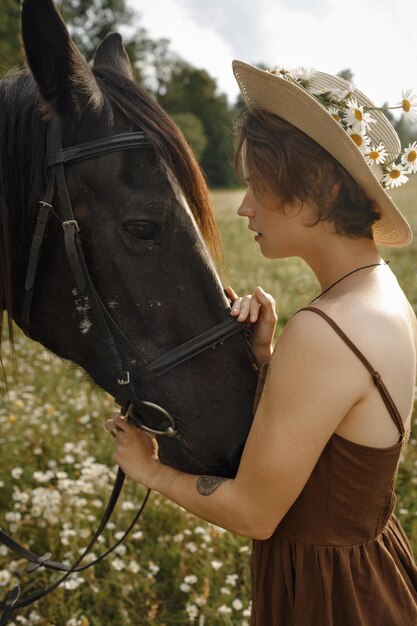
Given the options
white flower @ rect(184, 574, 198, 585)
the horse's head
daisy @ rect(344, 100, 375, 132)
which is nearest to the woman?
daisy @ rect(344, 100, 375, 132)

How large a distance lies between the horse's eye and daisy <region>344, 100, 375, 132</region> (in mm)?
695

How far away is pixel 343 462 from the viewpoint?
1.36m

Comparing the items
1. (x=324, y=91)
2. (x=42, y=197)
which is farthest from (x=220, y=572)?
(x=324, y=91)

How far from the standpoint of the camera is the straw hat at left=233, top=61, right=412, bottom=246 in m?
1.37

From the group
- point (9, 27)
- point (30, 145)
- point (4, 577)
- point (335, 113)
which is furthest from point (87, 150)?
point (9, 27)

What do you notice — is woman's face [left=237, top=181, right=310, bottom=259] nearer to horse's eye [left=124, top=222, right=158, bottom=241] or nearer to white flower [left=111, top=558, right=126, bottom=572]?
horse's eye [left=124, top=222, right=158, bottom=241]

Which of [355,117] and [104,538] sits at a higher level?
[355,117]

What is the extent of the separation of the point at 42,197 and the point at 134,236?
0.36 metres

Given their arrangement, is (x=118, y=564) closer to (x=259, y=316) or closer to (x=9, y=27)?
(x=259, y=316)

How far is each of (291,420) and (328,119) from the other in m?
0.79

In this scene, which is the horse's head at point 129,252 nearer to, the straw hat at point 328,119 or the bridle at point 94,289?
the bridle at point 94,289

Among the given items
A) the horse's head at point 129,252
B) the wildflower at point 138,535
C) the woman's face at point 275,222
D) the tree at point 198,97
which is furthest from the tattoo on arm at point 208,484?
the tree at point 198,97

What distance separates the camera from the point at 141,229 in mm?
1731

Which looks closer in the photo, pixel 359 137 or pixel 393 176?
pixel 359 137
